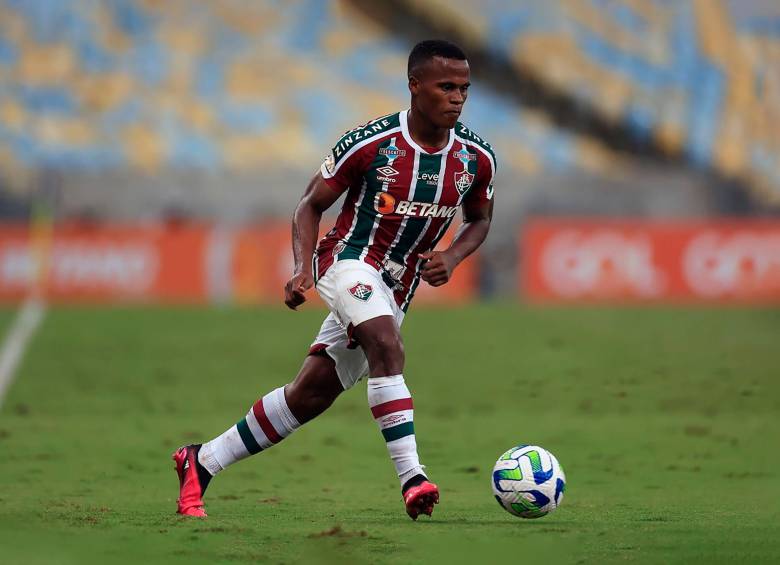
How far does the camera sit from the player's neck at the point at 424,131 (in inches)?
255

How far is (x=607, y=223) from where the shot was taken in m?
23.9

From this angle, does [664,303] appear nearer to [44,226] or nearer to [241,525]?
[44,226]

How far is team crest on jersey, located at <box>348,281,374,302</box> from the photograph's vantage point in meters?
6.25

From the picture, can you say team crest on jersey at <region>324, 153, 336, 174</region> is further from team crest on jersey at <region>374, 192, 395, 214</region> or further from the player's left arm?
the player's left arm

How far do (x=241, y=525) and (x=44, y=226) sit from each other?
20.2 meters

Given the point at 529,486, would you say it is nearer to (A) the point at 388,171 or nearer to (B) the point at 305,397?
(B) the point at 305,397

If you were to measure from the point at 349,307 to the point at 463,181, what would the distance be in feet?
2.84

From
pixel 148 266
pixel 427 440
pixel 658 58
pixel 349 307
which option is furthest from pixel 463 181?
pixel 658 58

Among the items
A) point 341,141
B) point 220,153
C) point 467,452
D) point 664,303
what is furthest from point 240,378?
point 220,153

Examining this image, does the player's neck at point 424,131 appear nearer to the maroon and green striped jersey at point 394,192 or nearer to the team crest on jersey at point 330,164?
the maroon and green striped jersey at point 394,192

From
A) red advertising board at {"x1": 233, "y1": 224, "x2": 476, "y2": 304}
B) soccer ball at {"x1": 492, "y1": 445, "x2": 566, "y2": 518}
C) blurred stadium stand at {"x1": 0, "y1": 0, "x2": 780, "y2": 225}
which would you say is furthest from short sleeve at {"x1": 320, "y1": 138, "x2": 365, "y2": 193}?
blurred stadium stand at {"x1": 0, "y1": 0, "x2": 780, "y2": 225}

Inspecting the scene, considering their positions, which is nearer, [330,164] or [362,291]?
[362,291]

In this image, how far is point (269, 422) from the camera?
655 centimetres

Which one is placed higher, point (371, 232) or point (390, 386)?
point (371, 232)
